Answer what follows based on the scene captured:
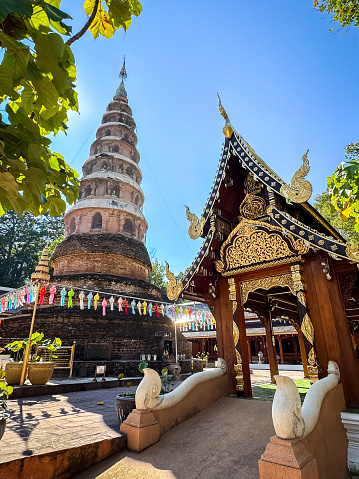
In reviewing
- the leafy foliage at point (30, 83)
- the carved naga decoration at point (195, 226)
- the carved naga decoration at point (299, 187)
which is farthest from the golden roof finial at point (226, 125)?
the leafy foliage at point (30, 83)

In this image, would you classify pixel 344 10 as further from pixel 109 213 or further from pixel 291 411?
pixel 109 213

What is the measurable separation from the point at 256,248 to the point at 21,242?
1816 inches

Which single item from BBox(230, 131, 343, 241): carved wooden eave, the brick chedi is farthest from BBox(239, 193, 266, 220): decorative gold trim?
the brick chedi

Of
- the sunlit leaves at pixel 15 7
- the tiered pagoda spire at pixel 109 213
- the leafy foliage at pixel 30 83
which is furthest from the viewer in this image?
the tiered pagoda spire at pixel 109 213

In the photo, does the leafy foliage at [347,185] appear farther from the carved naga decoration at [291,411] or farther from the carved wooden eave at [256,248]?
the carved naga decoration at [291,411]

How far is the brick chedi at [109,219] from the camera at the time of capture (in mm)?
21953

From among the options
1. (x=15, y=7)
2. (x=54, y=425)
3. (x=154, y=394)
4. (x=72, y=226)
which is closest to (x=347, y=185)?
(x=15, y=7)

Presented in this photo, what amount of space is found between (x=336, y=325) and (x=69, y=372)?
13.3 meters

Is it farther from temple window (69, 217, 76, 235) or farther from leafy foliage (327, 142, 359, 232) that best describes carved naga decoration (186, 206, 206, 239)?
temple window (69, 217, 76, 235)

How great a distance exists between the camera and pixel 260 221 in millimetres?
7227

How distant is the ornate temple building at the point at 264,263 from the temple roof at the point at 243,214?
0.02 m

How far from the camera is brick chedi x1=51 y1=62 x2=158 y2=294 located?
72.0 ft

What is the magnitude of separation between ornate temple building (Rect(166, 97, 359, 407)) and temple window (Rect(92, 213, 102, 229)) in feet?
61.0

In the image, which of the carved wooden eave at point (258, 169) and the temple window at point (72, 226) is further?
the temple window at point (72, 226)
